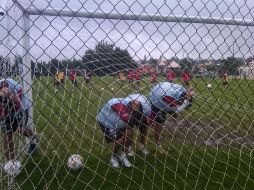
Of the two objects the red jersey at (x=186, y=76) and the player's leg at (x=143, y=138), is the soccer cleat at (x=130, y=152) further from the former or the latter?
the red jersey at (x=186, y=76)

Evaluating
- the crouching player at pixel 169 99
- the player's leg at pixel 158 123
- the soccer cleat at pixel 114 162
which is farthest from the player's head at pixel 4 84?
the player's leg at pixel 158 123

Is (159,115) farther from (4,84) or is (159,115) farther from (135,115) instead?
(4,84)

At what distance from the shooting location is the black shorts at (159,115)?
5254 millimetres

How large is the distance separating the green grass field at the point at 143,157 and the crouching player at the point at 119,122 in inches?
4.9

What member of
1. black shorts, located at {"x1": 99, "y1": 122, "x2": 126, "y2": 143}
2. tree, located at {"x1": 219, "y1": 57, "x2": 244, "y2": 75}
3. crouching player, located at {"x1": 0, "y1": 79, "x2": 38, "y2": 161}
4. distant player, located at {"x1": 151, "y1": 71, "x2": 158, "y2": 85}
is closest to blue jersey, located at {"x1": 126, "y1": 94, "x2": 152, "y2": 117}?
black shorts, located at {"x1": 99, "y1": 122, "x2": 126, "y2": 143}

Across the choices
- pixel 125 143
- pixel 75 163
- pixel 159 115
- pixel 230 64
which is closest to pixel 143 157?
→ pixel 125 143

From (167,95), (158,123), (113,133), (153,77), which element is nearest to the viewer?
(153,77)

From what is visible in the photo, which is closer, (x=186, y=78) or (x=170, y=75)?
(x=170, y=75)

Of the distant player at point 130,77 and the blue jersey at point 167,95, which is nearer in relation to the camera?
the distant player at point 130,77

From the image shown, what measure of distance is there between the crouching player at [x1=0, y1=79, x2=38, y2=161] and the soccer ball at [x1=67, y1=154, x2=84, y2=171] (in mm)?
491

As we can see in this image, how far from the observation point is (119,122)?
5418 mm

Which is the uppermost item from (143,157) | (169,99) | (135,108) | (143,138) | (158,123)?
(169,99)

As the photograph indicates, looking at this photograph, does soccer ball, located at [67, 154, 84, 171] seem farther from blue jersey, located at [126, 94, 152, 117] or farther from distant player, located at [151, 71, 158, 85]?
distant player, located at [151, 71, 158, 85]

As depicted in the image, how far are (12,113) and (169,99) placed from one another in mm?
1722
